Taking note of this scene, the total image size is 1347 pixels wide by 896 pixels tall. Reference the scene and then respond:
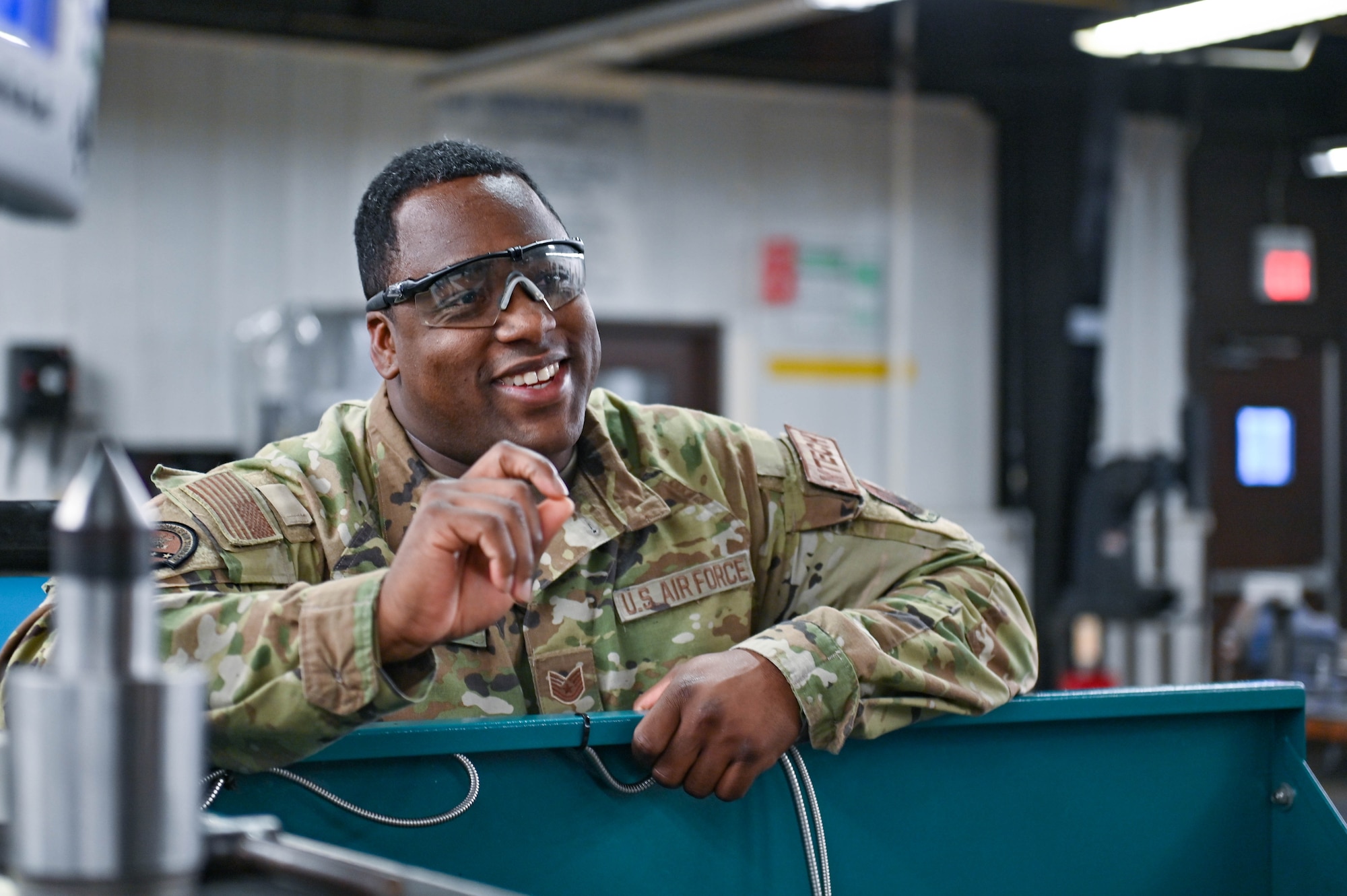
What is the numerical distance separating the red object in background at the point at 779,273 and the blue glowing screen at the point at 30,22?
5.69 metres

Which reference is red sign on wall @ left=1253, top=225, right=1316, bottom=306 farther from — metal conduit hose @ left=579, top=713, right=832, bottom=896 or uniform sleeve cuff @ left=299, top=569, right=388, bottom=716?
uniform sleeve cuff @ left=299, top=569, right=388, bottom=716

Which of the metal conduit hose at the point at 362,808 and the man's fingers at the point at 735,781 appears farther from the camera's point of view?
the man's fingers at the point at 735,781

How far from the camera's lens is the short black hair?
1844 millimetres

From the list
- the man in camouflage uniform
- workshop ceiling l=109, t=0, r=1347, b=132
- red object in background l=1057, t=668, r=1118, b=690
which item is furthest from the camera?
workshop ceiling l=109, t=0, r=1347, b=132

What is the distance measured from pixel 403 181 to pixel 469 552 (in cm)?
76

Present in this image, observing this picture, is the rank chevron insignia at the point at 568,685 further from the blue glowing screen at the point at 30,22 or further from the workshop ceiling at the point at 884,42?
the workshop ceiling at the point at 884,42

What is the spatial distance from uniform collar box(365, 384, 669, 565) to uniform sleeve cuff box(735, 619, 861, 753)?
0.35 m

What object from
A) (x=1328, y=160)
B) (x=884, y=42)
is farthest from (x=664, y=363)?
(x=1328, y=160)

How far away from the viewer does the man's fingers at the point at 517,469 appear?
124 cm

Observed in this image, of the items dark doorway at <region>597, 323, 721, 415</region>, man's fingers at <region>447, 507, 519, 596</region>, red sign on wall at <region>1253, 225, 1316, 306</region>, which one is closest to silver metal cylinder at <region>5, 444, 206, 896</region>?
man's fingers at <region>447, 507, 519, 596</region>

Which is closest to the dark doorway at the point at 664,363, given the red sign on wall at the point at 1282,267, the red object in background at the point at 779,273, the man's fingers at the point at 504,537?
the red object in background at the point at 779,273

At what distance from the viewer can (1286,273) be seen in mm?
6902

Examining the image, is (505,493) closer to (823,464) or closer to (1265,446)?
(823,464)

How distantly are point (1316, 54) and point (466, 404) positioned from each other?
18.7 feet
